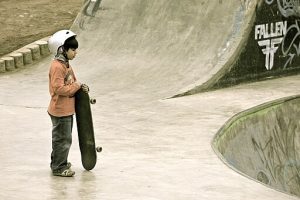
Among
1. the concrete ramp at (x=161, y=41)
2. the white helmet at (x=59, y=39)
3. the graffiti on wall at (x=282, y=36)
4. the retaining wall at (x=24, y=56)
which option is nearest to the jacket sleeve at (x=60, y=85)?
the white helmet at (x=59, y=39)

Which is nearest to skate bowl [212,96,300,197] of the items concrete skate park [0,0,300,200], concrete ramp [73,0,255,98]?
concrete skate park [0,0,300,200]

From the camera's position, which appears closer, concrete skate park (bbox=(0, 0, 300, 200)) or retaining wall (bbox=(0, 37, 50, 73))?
concrete skate park (bbox=(0, 0, 300, 200))

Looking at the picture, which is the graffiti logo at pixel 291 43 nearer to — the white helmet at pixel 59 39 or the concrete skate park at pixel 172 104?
the concrete skate park at pixel 172 104

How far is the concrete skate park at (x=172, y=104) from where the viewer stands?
24.9 ft

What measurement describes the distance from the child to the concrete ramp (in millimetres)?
3885

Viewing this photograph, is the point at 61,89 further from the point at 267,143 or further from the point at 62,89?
the point at 267,143

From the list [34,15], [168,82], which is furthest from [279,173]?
[34,15]

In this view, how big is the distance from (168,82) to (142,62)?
0.94 meters

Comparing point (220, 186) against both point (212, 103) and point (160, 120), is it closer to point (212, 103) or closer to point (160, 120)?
point (160, 120)

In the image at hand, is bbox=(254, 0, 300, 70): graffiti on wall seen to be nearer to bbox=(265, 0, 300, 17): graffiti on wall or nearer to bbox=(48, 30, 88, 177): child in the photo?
bbox=(265, 0, 300, 17): graffiti on wall

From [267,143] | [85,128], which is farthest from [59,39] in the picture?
[267,143]

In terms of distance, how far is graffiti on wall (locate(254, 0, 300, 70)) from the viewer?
12523mm

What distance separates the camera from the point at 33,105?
10.9 metres

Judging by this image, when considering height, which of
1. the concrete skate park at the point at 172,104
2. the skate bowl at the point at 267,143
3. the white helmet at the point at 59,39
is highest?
the white helmet at the point at 59,39
